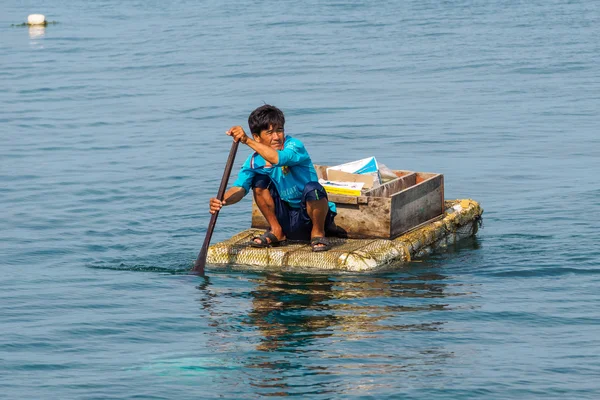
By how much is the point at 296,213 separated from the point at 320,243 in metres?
0.42

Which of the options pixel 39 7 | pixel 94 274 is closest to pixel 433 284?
pixel 94 274

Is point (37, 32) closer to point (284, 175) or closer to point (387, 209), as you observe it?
point (284, 175)

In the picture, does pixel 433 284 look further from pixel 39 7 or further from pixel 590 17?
pixel 39 7

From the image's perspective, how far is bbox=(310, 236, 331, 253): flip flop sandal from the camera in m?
9.77

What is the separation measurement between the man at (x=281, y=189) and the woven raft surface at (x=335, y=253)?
128 mm

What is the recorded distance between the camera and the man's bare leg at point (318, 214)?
32.2 feet

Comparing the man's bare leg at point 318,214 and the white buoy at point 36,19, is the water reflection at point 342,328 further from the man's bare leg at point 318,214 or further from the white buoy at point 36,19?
the white buoy at point 36,19

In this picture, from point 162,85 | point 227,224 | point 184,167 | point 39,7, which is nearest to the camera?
point 227,224

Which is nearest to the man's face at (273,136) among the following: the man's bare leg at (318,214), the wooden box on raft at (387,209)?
the man's bare leg at (318,214)

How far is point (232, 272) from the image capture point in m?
10.1

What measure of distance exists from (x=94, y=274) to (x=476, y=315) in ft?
12.4

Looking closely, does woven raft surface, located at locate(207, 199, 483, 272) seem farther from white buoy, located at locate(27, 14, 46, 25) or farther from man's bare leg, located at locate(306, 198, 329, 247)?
white buoy, located at locate(27, 14, 46, 25)

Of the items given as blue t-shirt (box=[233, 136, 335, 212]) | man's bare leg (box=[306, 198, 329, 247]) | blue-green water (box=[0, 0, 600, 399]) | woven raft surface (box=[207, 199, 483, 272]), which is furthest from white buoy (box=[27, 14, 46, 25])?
man's bare leg (box=[306, 198, 329, 247])

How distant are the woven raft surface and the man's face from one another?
99cm
